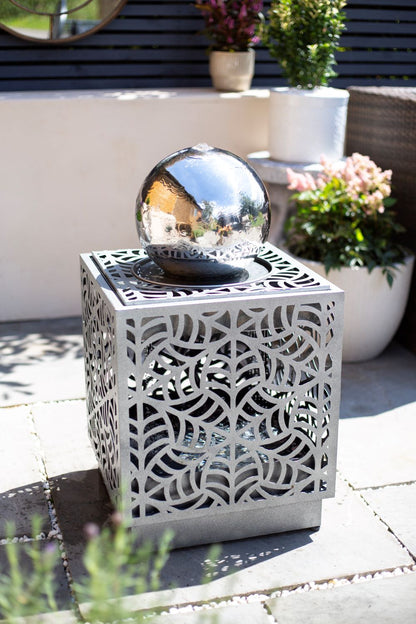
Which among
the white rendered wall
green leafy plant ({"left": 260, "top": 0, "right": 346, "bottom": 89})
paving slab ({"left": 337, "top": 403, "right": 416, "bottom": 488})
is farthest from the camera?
the white rendered wall

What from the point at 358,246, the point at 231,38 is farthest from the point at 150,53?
the point at 358,246

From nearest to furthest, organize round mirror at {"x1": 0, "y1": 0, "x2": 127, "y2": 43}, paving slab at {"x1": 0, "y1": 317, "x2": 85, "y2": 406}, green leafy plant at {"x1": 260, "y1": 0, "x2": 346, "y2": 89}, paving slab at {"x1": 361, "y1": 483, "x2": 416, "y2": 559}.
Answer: paving slab at {"x1": 361, "y1": 483, "x2": 416, "y2": 559}, paving slab at {"x1": 0, "y1": 317, "x2": 85, "y2": 406}, green leafy plant at {"x1": 260, "y1": 0, "x2": 346, "y2": 89}, round mirror at {"x1": 0, "y1": 0, "x2": 127, "y2": 43}

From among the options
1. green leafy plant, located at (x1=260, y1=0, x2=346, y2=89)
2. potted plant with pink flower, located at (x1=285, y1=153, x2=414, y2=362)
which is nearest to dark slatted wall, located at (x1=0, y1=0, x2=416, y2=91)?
green leafy plant, located at (x1=260, y1=0, x2=346, y2=89)

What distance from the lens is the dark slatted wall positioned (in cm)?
499

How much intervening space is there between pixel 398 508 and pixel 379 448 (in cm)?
47

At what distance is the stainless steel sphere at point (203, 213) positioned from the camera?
8.11 ft

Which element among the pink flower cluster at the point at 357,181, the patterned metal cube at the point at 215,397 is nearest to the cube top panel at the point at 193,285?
the patterned metal cube at the point at 215,397

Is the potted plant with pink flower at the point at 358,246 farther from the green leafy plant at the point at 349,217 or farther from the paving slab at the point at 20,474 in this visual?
the paving slab at the point at 20,474

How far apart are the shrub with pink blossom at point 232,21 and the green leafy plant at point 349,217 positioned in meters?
1.22

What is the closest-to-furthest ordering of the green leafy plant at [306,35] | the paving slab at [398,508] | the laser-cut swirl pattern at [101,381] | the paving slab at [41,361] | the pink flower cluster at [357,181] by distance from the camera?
the laser-cut swirl pattern at [101,381]
the paving slab at [398,508]
the paving slab at [41,361]
the pink flower cluster at [357,181]
the green leafy plant at [306,35]

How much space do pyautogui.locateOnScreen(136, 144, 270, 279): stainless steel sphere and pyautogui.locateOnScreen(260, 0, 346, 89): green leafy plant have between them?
7.07 feet

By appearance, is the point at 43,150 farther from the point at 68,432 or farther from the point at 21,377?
the point at 68,432

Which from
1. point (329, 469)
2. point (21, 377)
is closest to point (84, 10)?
point (21, 377)

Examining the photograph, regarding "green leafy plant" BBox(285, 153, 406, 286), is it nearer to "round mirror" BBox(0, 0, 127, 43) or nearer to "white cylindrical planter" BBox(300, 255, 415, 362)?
"white cylindrical planter" BBox(300, 255, 415, 362)
